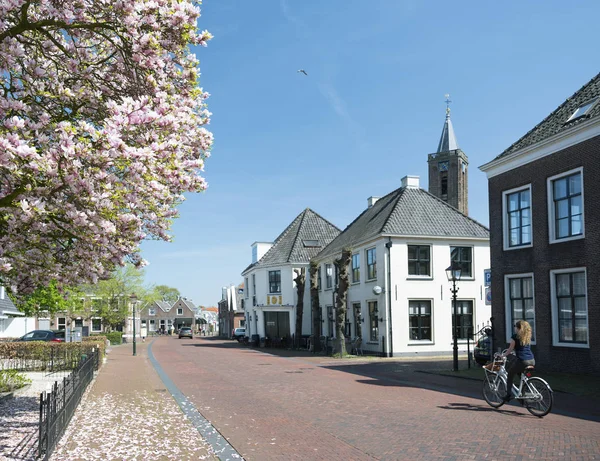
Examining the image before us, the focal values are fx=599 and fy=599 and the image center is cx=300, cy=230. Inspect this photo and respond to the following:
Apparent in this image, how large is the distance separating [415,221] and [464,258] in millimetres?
3225

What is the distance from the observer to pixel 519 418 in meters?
10.8

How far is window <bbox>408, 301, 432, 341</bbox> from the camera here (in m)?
29.8

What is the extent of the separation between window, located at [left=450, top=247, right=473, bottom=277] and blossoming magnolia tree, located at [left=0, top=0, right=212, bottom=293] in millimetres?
23696

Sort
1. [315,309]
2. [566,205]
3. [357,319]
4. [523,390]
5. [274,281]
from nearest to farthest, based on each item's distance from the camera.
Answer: [523,390]
[566,205]
[357,319]
[315,309]
[274,281]

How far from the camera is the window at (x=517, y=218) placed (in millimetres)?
19516

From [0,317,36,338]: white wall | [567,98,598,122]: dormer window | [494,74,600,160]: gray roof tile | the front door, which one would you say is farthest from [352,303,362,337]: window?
[0,317,36,338]: white wall

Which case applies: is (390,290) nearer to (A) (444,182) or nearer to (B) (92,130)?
(B) (92,130)

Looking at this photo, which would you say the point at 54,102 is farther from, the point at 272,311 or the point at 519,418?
the point at 272,311

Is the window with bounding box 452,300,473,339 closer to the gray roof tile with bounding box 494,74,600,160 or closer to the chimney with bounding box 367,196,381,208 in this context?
the chimney with bounding box 367,196,381,208

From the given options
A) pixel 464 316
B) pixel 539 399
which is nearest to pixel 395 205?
pixel 464 316

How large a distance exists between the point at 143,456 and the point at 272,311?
3905 cm

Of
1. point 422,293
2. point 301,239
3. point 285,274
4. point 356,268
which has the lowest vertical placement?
point 422,293

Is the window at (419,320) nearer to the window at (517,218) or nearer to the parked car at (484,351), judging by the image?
the parked car at (484,351)

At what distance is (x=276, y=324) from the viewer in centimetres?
4781
